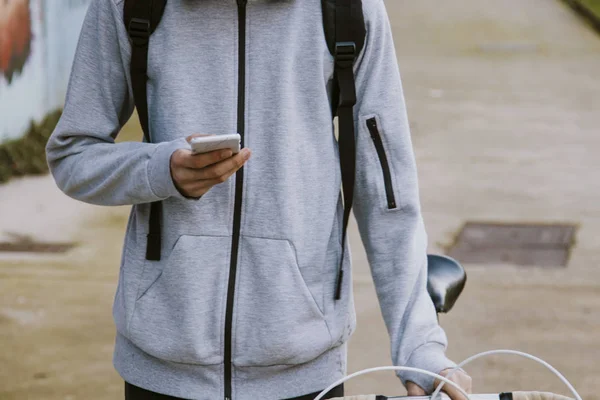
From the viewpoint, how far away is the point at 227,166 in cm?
174

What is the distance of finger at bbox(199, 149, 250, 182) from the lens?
1735mm

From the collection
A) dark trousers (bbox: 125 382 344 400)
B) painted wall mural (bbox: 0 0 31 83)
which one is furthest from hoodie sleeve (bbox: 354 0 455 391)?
painted wall mural (bbox: 0 0 31 83)

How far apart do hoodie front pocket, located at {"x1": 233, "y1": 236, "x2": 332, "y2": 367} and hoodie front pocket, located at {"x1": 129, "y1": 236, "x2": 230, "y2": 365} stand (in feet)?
0.13

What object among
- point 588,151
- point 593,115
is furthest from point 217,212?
point 593,115

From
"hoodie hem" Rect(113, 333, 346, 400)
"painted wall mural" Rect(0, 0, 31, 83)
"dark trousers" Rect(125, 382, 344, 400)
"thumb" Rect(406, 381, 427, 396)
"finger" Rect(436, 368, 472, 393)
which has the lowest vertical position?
"painted wall mural" Rect(0, 0, 31, 83)

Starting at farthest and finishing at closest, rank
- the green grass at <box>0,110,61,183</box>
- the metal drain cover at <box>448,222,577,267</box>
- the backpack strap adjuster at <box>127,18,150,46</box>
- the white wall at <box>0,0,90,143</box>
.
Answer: the white wall at <box>0,0,90,143</box> < the green grass at <box>0,110,61,183</box> < the metal drain cover at <box>448,222,577,267</box> < the backpack strap adjuster at <box>127,18,150,46</box>

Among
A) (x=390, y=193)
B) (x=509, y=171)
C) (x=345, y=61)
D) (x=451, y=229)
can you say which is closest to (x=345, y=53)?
(x=345, y=61)

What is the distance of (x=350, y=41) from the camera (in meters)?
1.98

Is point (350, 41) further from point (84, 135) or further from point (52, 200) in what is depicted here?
point (52, 200)

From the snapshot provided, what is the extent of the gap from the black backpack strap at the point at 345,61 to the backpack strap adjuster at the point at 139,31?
1.07ft

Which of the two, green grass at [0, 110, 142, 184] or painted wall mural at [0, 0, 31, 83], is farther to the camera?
painted wall mural at [0, 0, 31, 83]

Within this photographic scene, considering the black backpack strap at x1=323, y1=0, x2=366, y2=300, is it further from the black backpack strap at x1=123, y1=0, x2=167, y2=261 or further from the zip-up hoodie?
the black backpack strap at x1=123, y1=0, x2=167, y2=261

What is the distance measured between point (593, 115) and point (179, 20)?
9.59 metres

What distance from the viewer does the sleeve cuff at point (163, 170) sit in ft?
6.11
